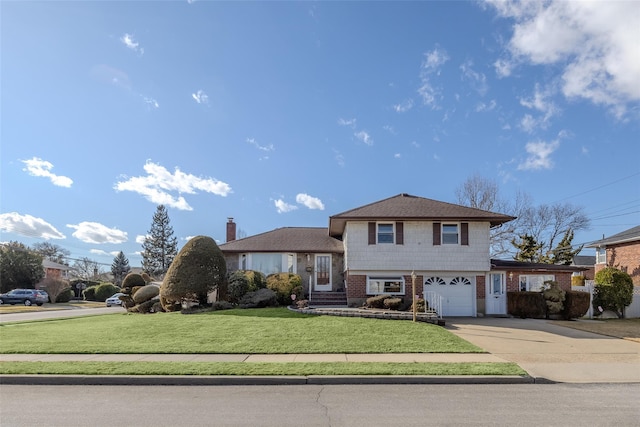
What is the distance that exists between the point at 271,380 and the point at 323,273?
53.3 ft

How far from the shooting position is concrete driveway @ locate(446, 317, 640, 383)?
28.3 ft

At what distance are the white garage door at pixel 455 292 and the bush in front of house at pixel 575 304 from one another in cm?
443

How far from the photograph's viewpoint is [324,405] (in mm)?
6605

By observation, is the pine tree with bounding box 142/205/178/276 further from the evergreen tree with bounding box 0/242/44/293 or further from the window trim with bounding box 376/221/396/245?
the window trim with bounding box 376/221/396/245

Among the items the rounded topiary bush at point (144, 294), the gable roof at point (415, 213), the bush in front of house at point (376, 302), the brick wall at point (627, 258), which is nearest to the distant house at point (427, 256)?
the gable roof at point (415, 213)

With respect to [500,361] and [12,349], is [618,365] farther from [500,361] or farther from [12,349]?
[12,349]

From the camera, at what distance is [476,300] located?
20.5 meters

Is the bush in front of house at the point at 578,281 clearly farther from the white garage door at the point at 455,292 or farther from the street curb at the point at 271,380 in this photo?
the street curb at the point at 271,380

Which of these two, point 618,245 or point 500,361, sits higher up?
point 618,245

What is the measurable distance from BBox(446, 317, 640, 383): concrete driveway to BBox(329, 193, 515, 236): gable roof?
17.0 ft

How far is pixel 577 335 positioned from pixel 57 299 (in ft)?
154

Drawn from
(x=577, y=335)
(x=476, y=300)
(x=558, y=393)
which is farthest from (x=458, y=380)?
(x=476, y=300)

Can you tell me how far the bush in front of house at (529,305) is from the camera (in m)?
20.3

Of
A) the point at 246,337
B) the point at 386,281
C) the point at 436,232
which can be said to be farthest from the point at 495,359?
the point at 436,232
